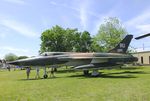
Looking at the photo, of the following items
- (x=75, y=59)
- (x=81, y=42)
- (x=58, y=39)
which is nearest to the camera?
(x=75, y=59)

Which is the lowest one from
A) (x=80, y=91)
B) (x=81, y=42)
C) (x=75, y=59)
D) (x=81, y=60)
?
(x=80, y=91)

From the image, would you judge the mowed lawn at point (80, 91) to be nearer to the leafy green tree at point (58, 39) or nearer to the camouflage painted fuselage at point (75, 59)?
the camouflage painted fuselage at point (75, 59)

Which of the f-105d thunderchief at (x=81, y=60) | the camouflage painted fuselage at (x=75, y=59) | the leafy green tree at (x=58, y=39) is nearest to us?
the f-105d thunderchief at (x=81, y=60)

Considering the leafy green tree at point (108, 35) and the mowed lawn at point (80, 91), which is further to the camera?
the leafy green tree at point (108, 35)

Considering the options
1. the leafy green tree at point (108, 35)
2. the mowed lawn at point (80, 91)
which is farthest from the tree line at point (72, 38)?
the mowed lawn at point (80, 91)

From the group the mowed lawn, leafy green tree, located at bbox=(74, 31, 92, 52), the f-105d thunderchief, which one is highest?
leafy green tree, located at bbox=(74, 31, 92, 52)

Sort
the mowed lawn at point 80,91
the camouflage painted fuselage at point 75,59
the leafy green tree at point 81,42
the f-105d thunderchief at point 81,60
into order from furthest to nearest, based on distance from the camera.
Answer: the leafy green tree at point 81,42
the camouflage painted fuselage at point 75,59
the f-105d thunderchief at point 81,60
the mowed lawn at point 80,91

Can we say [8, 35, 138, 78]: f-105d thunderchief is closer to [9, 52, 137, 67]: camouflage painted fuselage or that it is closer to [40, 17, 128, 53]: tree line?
[9, 52, 137, 67]: camouflage painted fuselage

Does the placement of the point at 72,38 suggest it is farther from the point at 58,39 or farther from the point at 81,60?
the point at 81,60

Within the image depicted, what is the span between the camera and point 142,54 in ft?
316

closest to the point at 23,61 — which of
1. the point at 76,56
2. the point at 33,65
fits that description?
the point at 33,65

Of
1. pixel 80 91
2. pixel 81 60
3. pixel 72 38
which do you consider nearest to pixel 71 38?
pixel 72 38

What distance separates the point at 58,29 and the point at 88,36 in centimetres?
3089

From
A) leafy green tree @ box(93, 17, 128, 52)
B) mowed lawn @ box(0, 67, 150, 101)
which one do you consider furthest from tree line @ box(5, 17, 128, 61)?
mowed lawn @ box(0, 67, 150, 101)
